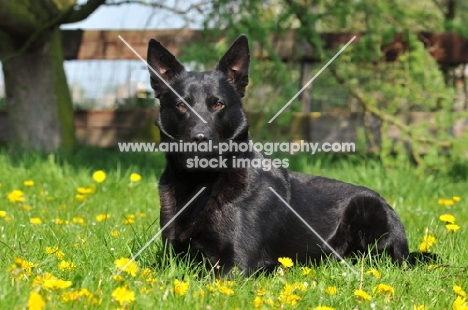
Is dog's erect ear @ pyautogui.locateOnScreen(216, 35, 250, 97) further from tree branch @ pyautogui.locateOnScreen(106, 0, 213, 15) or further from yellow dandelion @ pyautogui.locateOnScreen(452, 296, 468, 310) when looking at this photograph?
tree branch @ pyautogui.locateOnScreen(106, 0, 213, 15)

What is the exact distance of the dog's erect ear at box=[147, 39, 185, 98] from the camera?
3.47m

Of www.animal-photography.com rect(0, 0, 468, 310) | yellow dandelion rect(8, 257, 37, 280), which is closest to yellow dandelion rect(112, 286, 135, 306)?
www.animal-photography.com rect(0, 0, 468, 310)

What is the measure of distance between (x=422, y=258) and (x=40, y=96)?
4952 millimetres


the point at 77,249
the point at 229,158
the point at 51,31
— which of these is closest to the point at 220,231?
the point at 229,158

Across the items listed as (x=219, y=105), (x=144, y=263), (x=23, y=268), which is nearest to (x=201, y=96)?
(x=219, y=105)

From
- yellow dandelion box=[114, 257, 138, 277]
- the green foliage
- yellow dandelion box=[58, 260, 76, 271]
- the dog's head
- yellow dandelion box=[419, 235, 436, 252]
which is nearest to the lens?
yellow dandelion box=[114, 257, 138, 277]

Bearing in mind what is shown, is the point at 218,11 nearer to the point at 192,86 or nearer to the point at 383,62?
the point at 383,62

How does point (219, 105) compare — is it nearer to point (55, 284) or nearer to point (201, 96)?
point (201, 96)

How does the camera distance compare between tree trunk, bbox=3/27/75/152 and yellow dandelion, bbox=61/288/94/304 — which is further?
tree trunk, bbox=3/27/75/152

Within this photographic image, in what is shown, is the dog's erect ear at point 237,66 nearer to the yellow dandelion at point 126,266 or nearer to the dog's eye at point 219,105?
the dog's eye at point 219,105

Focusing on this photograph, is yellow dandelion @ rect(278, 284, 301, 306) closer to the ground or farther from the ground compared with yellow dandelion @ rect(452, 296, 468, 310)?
farther from the ground

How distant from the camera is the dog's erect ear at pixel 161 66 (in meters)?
3.47

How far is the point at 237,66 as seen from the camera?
3500mm

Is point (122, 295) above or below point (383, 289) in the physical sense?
above
